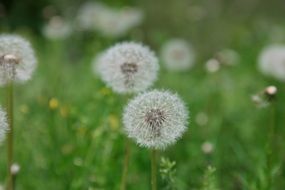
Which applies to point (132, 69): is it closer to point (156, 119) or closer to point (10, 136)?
point (156, 119)

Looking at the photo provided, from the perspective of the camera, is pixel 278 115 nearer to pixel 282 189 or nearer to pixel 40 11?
pixel 282 189

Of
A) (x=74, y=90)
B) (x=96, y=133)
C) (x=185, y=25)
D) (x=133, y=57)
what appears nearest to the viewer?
(x=133, y=57)

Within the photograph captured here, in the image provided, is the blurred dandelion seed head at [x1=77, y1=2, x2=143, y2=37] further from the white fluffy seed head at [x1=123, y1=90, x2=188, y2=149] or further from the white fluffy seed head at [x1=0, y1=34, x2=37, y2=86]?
the white fluffy seed head at [x1=123, y1=90, x2=188, y2=149]

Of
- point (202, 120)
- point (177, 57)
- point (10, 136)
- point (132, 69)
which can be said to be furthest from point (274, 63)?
point (10, 136)

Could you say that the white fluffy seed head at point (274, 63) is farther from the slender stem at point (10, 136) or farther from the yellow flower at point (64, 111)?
the slender stem at point (10, 136)

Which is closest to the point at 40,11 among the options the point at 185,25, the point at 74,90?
the point at 185,25
